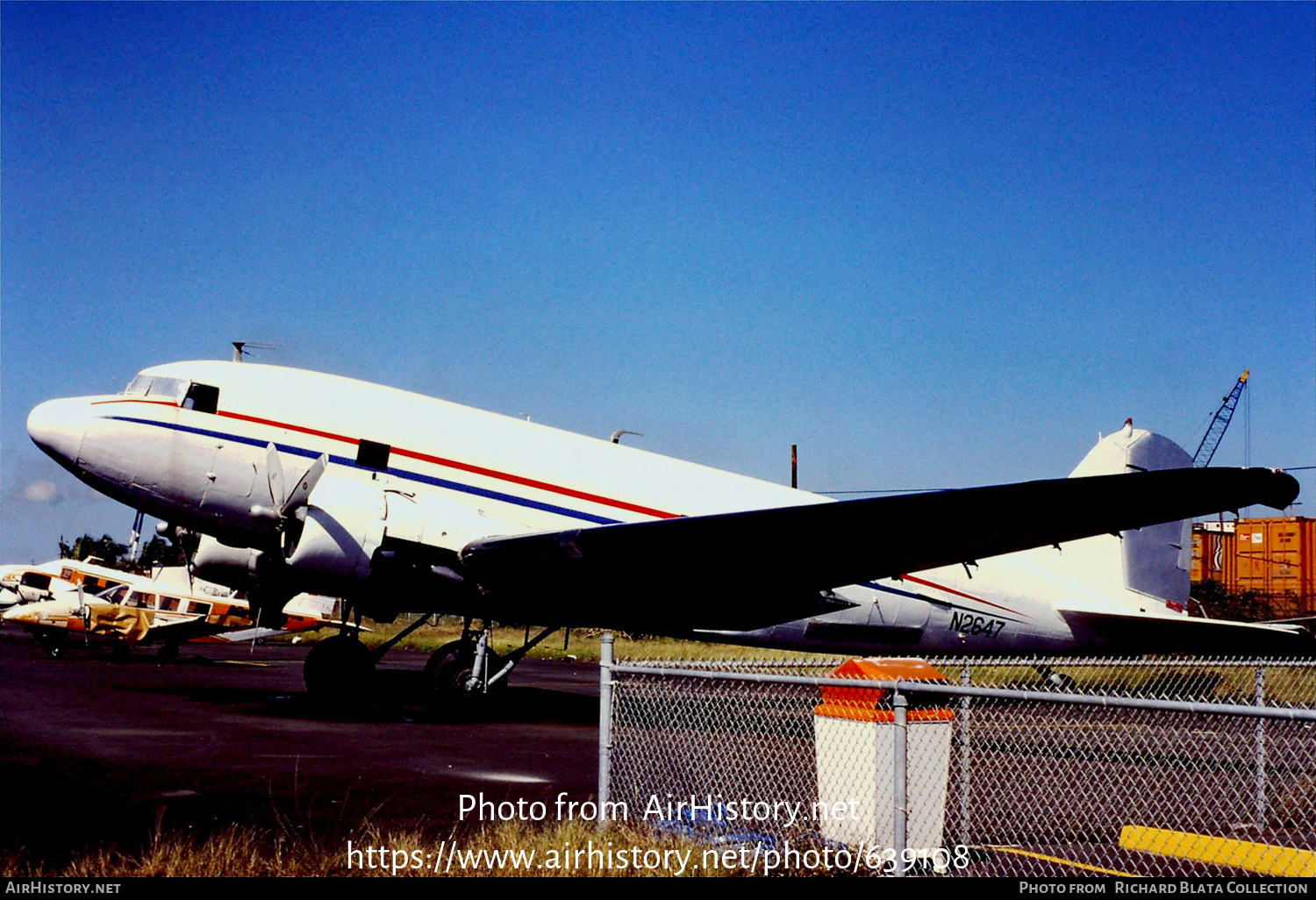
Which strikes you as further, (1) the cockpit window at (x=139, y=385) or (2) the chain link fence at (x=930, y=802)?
(1) the cockpit window at (x=139, y=385)

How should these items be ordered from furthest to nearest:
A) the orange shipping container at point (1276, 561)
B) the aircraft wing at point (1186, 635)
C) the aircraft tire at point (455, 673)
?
1. the orange shipping container at point (1276, 561)
2. the aircraft wing at point (1186, 635)
3. the aircraft tire at point (455, 673)

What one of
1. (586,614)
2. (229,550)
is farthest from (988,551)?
(229,550)

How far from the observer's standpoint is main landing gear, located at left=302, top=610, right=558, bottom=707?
1555 centimetres

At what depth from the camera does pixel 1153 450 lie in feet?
63.6

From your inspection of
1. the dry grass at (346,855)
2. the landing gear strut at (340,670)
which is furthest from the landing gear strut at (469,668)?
the dry grass at (346,855)

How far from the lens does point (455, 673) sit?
15883mm

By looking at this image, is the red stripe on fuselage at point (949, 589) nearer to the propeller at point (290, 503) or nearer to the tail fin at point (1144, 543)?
the tail fin at point (1144, 543)

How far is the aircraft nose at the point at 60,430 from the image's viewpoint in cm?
1484

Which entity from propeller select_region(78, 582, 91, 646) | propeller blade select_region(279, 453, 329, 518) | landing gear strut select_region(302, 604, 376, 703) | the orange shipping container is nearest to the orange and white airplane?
propeller select_region(78, 582, 91, 646)

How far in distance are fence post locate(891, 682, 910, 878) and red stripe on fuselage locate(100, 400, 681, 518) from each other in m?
Answer: 10.4

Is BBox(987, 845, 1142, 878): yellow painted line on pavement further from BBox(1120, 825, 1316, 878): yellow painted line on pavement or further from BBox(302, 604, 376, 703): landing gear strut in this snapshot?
BBox(302, 604, 376, 703): landing gear strut

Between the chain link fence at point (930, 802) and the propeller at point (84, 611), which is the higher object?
the chain link fence at point (930, 802)

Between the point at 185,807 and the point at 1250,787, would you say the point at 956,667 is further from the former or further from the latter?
the point at 185,807

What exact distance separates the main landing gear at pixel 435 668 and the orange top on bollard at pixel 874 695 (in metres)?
8.29
